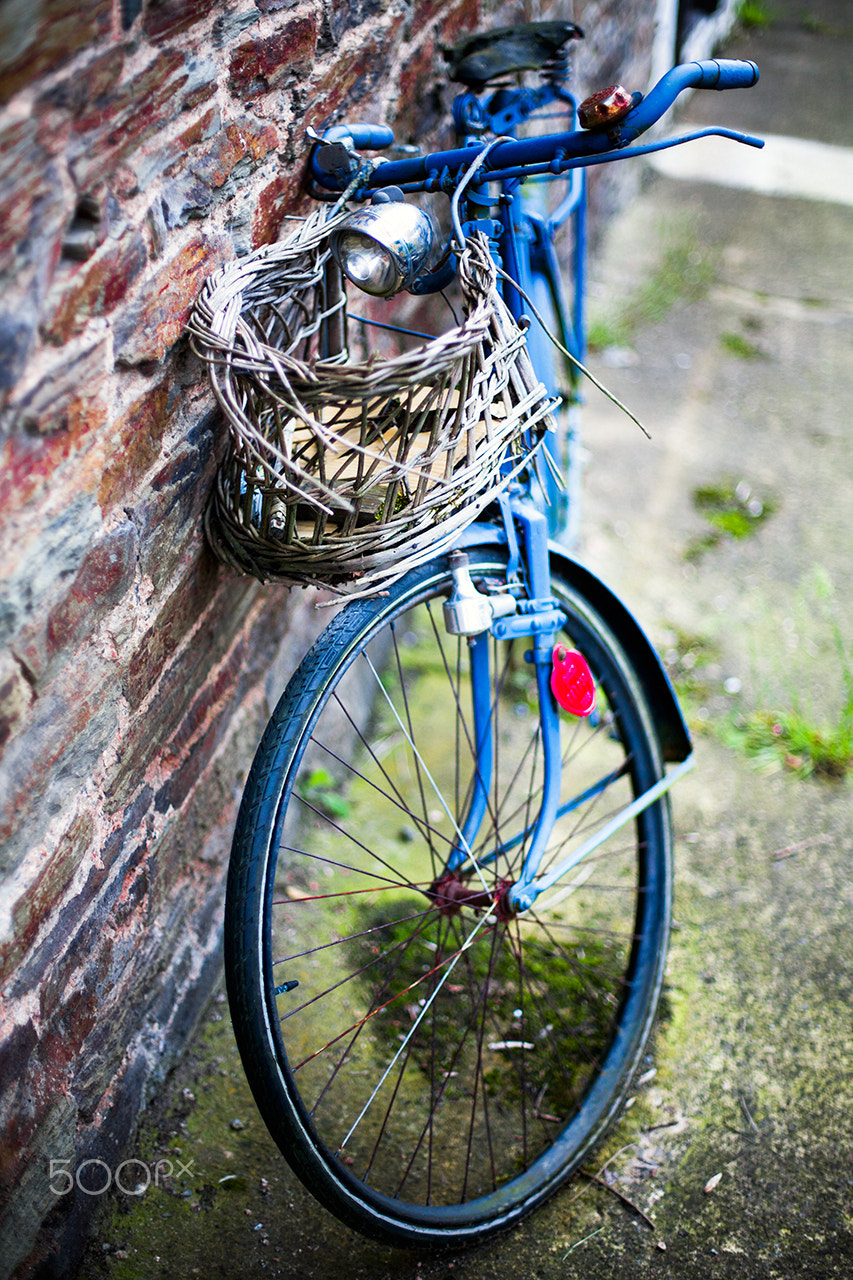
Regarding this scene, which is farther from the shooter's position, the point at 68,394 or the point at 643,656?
the point at 643,656

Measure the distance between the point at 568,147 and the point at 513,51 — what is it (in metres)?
0.72

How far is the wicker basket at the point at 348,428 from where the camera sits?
3.70 ft

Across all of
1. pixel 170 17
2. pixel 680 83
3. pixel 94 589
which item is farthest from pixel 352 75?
pixel 94 589

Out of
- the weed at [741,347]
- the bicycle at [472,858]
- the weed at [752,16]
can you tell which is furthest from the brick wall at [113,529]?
the weed at [752,16]

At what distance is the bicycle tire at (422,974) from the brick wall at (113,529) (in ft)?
0.70

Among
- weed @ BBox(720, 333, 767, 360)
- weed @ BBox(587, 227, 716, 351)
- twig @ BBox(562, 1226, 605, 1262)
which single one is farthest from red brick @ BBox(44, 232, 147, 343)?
weed @ BBox(720, 333, 767, 360)

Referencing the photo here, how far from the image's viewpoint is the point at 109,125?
110cm

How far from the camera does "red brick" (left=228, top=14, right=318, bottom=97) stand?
1.38 metres

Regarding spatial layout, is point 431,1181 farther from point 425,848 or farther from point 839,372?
point 839,372

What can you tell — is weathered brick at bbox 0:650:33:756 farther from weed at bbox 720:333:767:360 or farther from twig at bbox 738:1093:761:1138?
weed at bbox 720:333:767:360

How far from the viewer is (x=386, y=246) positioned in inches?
51.1

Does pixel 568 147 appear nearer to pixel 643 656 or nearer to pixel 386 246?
pixel 386 246

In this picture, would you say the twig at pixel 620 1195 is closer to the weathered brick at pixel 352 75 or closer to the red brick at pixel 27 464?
the red brick at pixel 27 464

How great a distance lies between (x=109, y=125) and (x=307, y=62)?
0.62 meters
